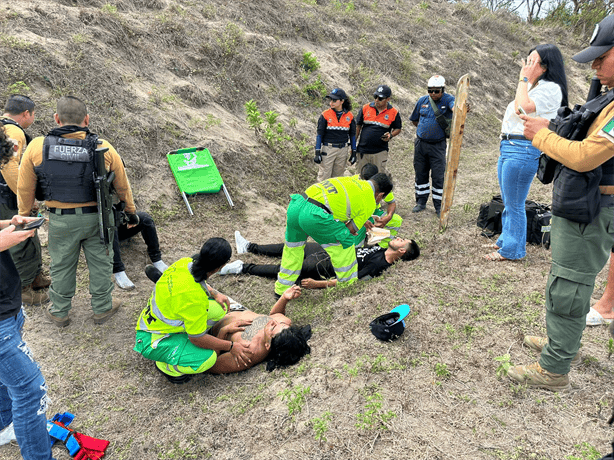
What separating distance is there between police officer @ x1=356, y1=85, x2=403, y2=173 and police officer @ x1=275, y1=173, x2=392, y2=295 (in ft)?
8.90

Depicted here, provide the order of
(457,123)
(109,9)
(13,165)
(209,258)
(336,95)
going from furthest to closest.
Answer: (109,9) → (336,95) → (457,123) → (13,165) → (209,258)

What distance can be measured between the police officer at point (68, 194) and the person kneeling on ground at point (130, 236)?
61 centimetres

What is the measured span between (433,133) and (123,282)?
204 inches

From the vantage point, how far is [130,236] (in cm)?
540

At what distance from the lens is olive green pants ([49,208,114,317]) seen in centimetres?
396

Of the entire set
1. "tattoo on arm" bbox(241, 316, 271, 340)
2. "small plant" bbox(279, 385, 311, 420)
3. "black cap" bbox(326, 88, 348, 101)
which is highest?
"black cap" bbox(326, 88, 348, 101)

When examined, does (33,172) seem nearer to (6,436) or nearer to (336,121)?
(6,436)

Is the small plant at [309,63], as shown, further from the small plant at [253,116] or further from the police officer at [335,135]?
the police officer at [335,135]

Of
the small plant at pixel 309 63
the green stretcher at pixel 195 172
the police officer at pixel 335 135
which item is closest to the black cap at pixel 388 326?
the green stretcher at pixel 195 172

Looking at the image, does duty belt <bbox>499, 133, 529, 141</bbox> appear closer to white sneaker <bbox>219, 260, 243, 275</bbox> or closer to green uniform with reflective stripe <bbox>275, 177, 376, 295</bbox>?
green uniform with reflective stripe <bbox>275, 177, 376, 295</bbox>

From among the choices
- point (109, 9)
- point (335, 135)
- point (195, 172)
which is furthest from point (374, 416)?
point (109, 9)

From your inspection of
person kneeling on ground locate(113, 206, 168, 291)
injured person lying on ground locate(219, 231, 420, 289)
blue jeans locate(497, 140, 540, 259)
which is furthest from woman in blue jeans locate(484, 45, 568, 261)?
person kneeling on ground locate(113, 206, 168, 291)

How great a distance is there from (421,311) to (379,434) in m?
1.49

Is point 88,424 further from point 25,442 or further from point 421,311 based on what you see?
point 421,311
